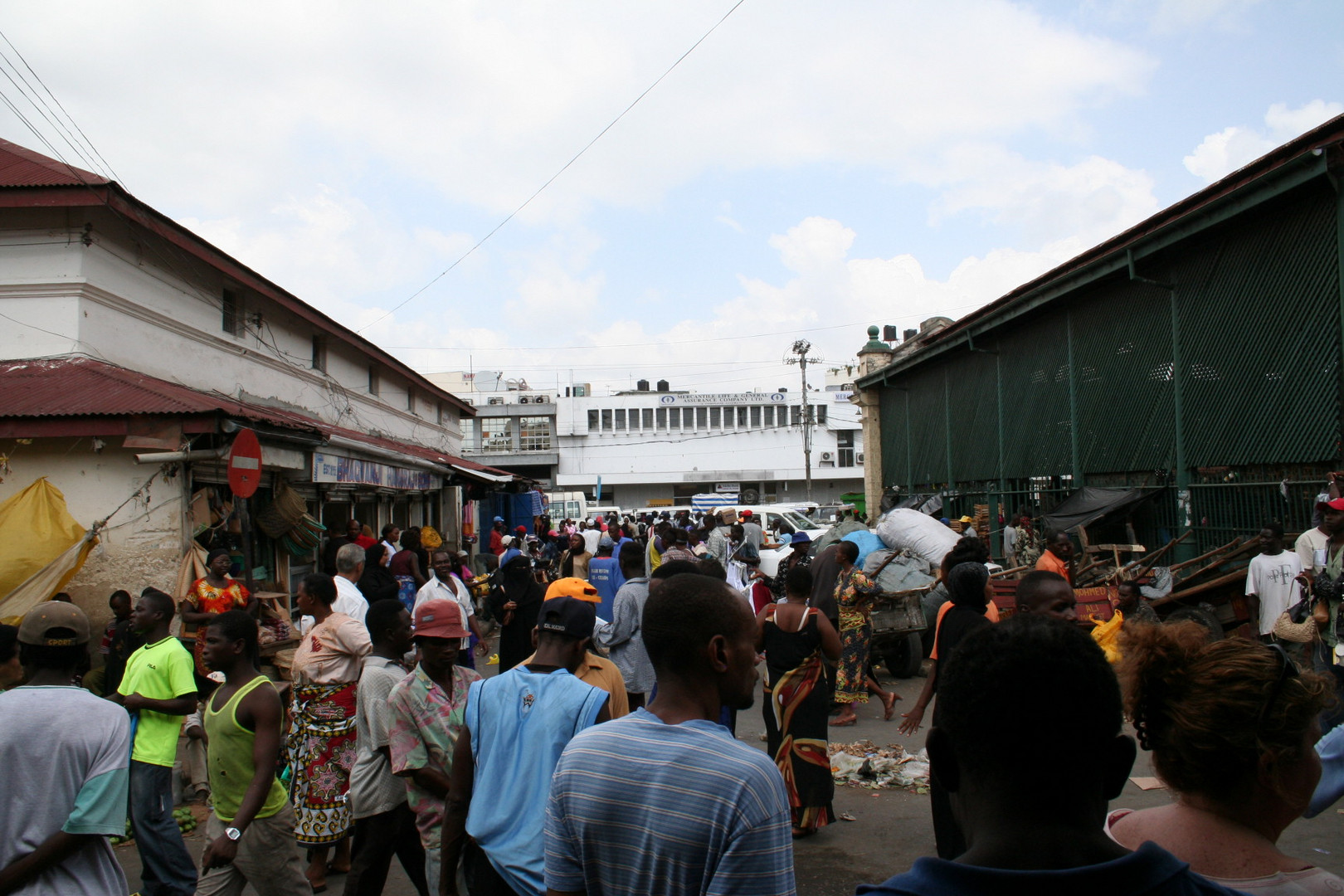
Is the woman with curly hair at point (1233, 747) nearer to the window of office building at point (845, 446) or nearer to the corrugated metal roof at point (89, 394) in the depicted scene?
the corrugated metal roof at point (89, 394)

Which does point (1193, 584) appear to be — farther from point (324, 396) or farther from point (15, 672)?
point (324, 396)

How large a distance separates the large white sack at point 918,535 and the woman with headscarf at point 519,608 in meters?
7.80

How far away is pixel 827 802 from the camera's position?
5.92 metres

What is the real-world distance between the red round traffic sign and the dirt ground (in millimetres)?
Answer: 3037

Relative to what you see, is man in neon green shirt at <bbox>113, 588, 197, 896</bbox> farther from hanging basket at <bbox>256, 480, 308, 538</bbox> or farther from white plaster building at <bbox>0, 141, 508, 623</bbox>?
hanging basket at <bbox>256, 480, 308, 538</bbox>

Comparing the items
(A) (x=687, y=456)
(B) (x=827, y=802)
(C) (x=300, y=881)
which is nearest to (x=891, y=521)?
(B) (x=827, y=802)

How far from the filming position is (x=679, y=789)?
6.73 ft

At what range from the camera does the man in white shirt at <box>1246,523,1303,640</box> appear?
7922mm

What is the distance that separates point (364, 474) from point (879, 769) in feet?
32.1

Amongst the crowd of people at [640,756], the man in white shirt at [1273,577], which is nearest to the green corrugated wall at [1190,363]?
the man in white shirt at [1273,577]

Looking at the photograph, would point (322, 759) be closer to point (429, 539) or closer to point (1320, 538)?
→ point (1320, 538)

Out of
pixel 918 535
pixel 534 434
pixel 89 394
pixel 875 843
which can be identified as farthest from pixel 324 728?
pixel 534 434

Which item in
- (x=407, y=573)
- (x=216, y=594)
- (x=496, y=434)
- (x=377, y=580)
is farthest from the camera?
(x=496, y=434)

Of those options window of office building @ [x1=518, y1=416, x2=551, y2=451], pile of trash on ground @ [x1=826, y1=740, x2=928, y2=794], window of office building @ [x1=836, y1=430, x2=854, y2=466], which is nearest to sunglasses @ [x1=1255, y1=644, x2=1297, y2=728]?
pile of trash on ground @ [x1=826, y1=740, x2=928, y2=794]
